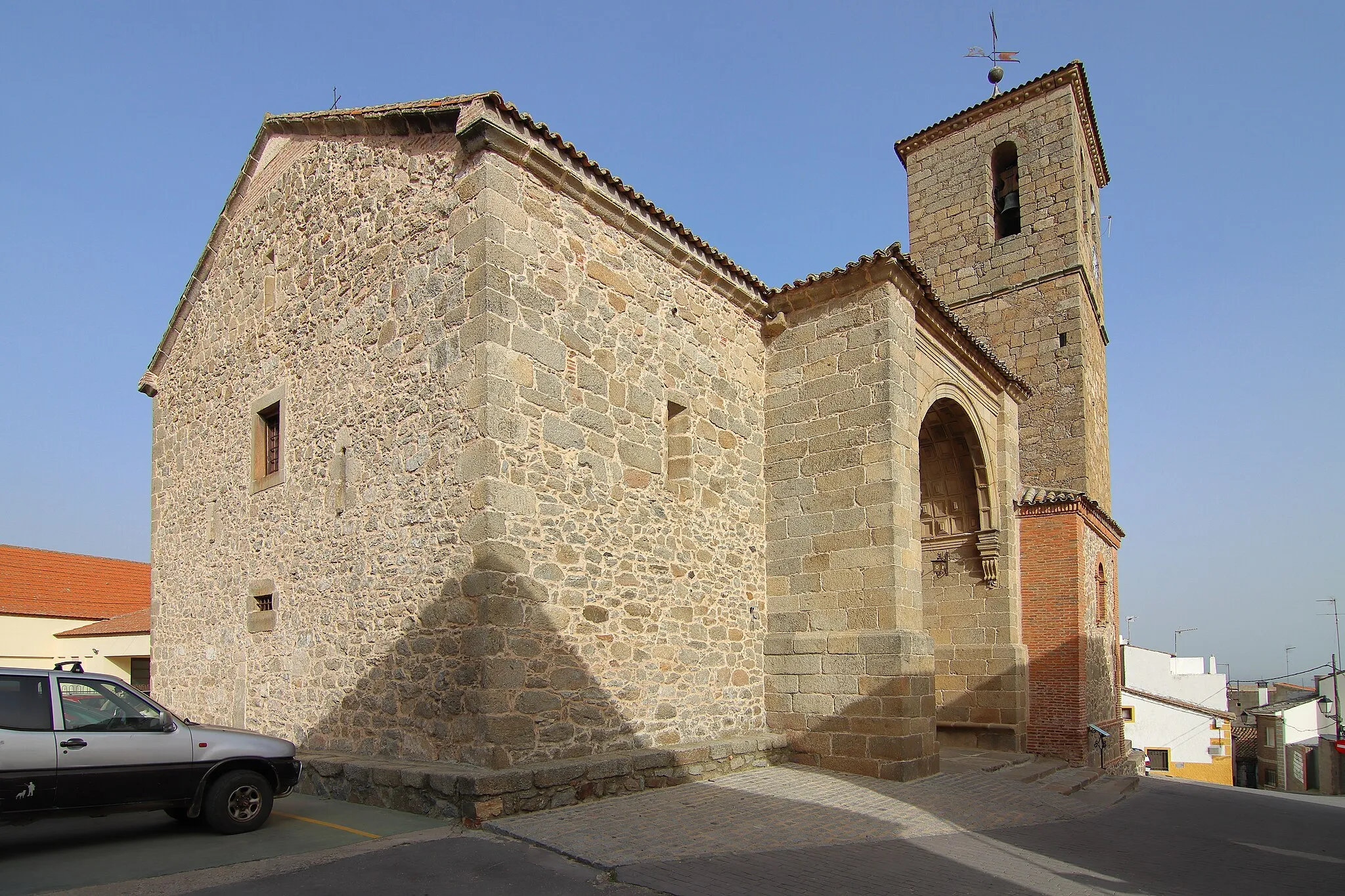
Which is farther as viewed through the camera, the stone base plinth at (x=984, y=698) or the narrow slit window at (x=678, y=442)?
the stone base plinth at (x=984, y=698)

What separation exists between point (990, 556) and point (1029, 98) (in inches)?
381

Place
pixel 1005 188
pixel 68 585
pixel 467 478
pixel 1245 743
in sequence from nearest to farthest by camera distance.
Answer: pixel 467 478
pixel 1005 188
pixel 68 585
pixel 1245 743

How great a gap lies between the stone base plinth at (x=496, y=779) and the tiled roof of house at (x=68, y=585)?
18.0m

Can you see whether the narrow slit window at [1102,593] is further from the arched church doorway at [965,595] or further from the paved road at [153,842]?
the paved road at [153,842]

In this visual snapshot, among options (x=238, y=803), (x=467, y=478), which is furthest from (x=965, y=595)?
(x=238, y=803)

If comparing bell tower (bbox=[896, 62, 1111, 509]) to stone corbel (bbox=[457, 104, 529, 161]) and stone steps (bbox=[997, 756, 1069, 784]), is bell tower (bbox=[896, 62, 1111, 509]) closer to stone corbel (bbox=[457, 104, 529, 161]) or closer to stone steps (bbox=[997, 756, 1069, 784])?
stone steps (bbox=[997, 756, 1069, 784])

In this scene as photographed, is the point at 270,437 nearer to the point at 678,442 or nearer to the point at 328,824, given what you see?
the point at 678,442

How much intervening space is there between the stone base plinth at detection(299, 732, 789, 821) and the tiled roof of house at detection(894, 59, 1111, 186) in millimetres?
14292

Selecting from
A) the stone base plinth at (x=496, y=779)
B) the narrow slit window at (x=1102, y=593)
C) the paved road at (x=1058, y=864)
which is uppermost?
the narrow slit window at (x=1102, y=593)

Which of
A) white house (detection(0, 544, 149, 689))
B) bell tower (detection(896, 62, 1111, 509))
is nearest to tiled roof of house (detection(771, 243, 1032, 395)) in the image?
bell tower (detection(896, 62, 1111, 509))

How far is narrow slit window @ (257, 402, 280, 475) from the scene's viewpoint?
10.8 meters

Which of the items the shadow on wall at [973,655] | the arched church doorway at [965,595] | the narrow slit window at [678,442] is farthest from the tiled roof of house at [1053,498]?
the narrow slit window at [678,442]

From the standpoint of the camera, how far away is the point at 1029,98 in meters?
17.4

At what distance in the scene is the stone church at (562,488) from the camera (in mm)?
7895
